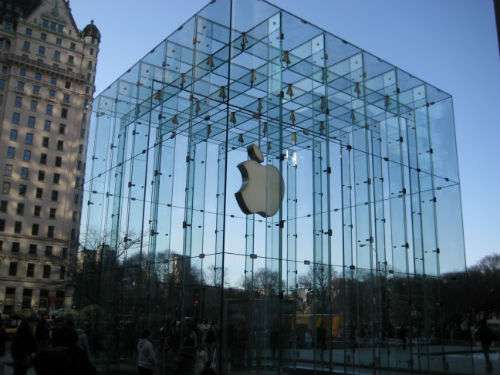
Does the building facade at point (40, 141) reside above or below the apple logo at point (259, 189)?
above

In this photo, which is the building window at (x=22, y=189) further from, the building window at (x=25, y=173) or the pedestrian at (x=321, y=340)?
the pedestrian at (x=321, y=340)

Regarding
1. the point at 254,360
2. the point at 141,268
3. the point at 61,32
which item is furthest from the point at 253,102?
the point at 61,32

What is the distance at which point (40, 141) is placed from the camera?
215 feet

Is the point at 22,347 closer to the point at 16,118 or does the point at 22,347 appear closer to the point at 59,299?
the point at 59,299

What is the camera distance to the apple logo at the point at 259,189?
39.9 ft

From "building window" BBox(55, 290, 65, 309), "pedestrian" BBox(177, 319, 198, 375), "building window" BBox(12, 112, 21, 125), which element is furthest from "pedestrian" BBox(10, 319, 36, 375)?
"building window" BBox(12, 112, 21, 125)

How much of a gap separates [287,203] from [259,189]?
3096 mm

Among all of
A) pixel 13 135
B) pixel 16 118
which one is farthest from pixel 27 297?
pixel 16 118

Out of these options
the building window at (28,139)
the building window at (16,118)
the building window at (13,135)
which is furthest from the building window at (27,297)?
the building window at (16,118)

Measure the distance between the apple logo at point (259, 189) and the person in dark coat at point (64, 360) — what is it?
25.4ft

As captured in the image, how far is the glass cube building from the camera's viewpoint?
39.4 feet

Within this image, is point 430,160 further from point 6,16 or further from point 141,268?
point 6,16

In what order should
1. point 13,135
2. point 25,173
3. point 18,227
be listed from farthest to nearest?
point 13,135, point 25,173, point 18,227

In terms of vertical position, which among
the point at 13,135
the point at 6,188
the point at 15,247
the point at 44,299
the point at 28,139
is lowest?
the point at 44,299
